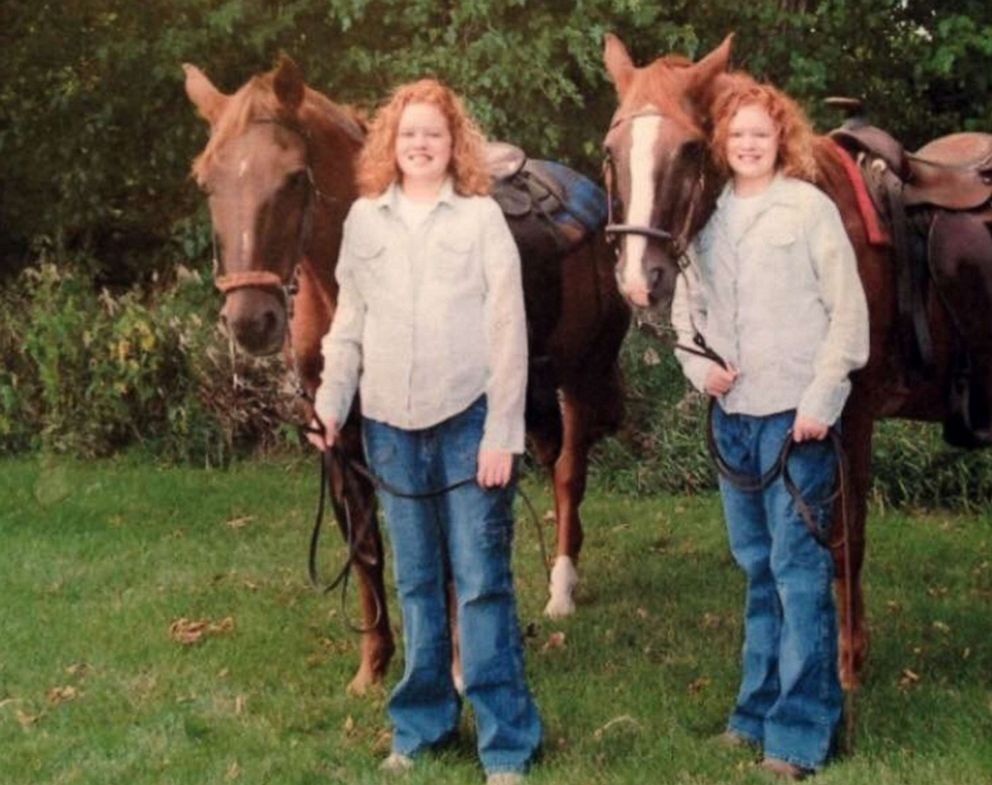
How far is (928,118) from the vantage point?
12633 mm

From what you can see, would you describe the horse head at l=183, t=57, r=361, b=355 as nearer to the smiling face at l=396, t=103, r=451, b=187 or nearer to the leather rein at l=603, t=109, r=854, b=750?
the smiling face at l=396, t=103, r=451, b=187

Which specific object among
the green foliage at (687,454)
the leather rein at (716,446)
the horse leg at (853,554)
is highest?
the leather rein at (716,446)

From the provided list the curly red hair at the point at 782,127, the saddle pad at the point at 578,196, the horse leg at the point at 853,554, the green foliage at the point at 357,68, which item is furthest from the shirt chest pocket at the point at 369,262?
the green foliage at the point at 357,68

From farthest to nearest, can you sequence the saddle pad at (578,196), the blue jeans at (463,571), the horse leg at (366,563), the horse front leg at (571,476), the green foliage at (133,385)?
the green foliage at (133,385), the horse front leg at (571,476), the saddle pad at (578,196), the horse leg at (366,563), the blue jeans at (463,571)

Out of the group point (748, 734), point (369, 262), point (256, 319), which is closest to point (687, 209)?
point (369, 262)

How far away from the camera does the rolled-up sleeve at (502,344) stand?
450 centimetres

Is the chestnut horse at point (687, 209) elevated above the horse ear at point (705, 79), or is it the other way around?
the horse ear at point (705, 79)

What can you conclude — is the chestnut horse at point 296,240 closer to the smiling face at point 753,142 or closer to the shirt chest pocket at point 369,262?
the shirt chest pocket at point 369,262

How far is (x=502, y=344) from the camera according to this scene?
4504mm

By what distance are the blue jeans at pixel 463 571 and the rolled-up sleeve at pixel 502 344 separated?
0.11 meters

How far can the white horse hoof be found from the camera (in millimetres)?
7086

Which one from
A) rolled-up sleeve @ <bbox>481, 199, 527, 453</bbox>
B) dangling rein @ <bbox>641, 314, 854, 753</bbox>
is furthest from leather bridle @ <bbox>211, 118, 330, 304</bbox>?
dangling rein @ <bbox>641, 314, 854, 753</bbox>

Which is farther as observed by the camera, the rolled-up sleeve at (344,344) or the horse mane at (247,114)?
the horse mane at (247,114)

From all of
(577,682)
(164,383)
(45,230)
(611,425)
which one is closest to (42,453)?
(164,383)
